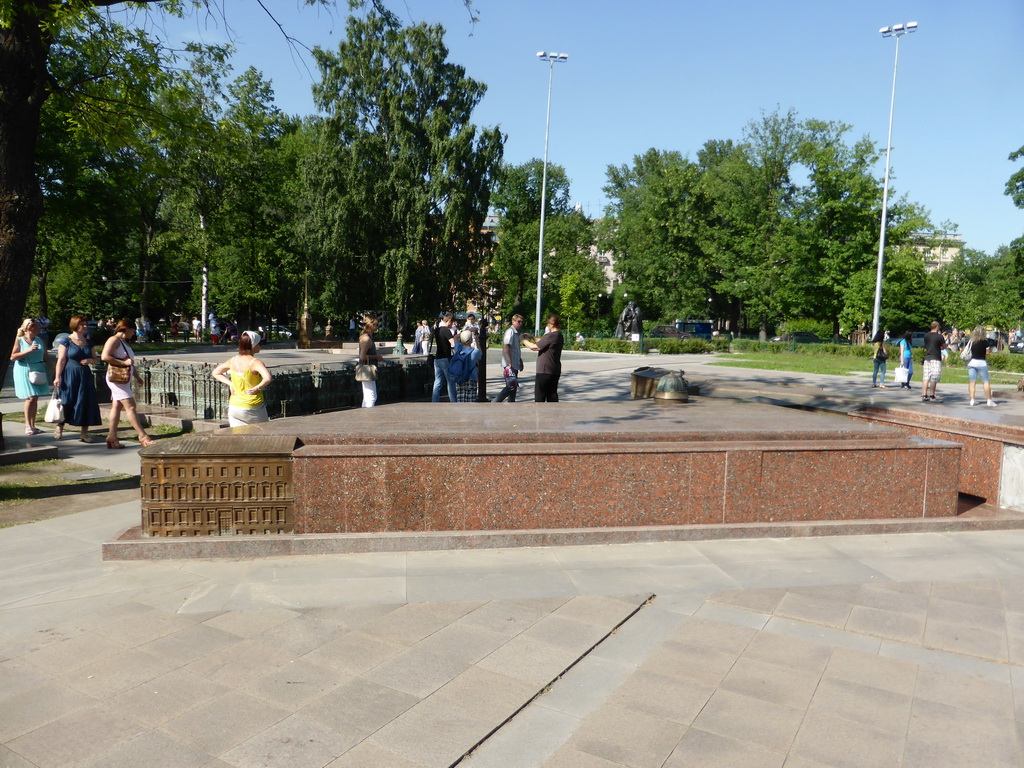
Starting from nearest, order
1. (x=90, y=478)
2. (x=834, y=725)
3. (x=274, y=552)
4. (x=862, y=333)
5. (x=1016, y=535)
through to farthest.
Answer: (x=834, y=725) < (x=274, y=552) < (x=1016, y=535) < (x=90, y=478) < (x=862, y=333)

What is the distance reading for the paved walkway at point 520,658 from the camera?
3281 millimetres

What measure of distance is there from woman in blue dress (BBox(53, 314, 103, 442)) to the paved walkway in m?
4.96

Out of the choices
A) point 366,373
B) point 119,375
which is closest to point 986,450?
point 366,373

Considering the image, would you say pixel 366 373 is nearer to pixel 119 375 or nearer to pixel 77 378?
pixel 119 375

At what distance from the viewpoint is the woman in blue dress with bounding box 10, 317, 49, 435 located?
35.7 feet

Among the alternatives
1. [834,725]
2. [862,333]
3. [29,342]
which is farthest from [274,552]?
[862,333]

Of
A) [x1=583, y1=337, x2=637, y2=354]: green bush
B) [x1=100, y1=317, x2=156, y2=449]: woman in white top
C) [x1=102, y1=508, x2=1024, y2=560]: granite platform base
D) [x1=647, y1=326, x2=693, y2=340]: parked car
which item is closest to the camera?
[x1=102, y1=508, x2=1024, y2=560]: granite platform base

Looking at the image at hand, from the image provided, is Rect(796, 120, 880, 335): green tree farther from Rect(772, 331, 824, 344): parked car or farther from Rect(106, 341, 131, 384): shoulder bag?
Rect(106, 341, 131, 384): shoulder bag

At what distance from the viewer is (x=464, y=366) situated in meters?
12.7

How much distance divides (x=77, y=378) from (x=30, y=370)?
3.07 feet

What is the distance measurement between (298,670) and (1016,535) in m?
6.09

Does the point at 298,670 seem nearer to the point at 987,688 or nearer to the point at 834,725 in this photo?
the point at 834,725

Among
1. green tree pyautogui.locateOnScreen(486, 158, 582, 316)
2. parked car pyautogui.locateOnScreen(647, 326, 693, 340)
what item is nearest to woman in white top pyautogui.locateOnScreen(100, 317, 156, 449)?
parked car pyautogui.locateOnScreen(647, 326, 693, 340)

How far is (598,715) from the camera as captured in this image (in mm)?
3555
